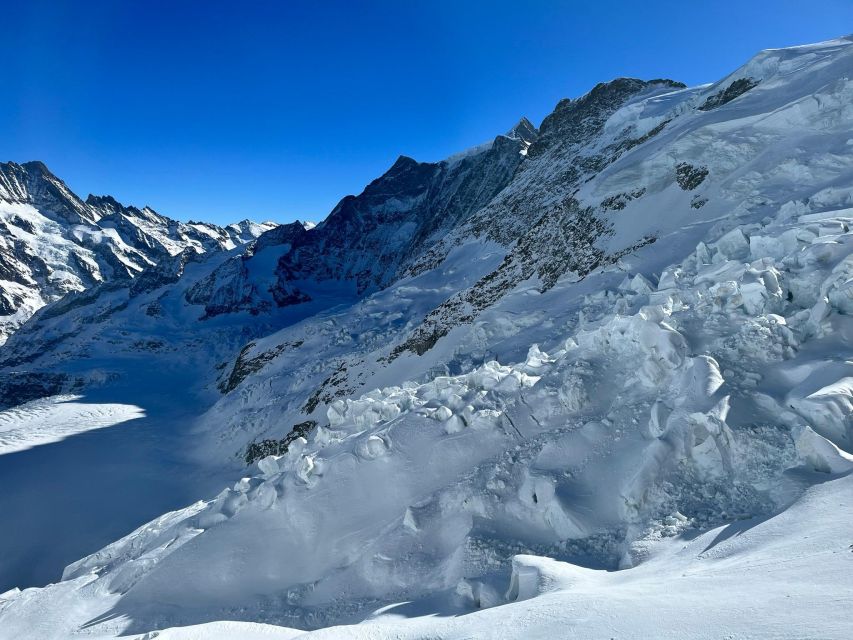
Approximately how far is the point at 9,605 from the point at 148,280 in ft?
270

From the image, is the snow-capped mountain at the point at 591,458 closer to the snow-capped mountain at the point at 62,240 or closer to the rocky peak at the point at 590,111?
the rocky peak at the point at 590,111

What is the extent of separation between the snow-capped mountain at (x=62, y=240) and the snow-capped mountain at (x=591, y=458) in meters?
101

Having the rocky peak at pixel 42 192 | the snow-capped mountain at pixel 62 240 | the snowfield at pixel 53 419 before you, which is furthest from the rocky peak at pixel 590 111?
the rocky peak at pixel 42 192

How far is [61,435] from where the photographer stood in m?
31.8

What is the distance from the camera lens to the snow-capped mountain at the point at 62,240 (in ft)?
351

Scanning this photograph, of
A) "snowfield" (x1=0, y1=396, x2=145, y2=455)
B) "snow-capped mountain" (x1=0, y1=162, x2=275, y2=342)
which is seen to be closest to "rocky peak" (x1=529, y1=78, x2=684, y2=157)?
"snowfield" (x1=0, y1=396, x2=145, y2=455)

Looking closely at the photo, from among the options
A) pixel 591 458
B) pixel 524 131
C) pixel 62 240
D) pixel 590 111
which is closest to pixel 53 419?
pixel 591 458

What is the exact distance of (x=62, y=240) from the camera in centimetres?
12388

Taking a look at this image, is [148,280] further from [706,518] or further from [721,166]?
[706,518]

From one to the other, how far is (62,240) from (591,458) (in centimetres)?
15745

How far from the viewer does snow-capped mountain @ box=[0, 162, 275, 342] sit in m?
107

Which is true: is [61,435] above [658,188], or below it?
below

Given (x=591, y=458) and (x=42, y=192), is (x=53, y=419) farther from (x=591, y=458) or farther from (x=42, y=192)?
(x=42, y=192)

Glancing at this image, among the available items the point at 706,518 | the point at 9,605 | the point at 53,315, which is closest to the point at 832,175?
the point at 706,518
